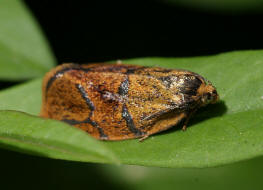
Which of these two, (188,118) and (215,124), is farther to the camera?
(188,118)

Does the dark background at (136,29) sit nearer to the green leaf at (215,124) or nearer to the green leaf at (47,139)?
the green leaf at (215,124)

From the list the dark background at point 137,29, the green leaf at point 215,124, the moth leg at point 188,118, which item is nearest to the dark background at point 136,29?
the dark background at point 137,29

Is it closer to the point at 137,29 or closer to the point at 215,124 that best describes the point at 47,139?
the point at 215,124

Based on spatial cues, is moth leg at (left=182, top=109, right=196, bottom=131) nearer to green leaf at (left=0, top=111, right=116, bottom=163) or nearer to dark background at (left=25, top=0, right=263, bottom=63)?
green leaf at (left=0, top=111, right=116, bottom=163)

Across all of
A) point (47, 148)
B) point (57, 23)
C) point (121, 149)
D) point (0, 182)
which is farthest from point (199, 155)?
→ point (57, 23)

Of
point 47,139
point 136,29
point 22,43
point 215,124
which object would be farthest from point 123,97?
point 136,29

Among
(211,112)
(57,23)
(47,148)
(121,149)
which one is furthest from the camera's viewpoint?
(57,23)

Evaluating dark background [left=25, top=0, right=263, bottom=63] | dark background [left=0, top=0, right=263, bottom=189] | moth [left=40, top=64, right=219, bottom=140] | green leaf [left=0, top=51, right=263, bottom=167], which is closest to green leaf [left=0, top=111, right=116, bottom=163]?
green leaf [left=0, top=51, right=263, bottom=167]

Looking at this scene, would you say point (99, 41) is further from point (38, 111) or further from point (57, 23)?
point (38, 111)
